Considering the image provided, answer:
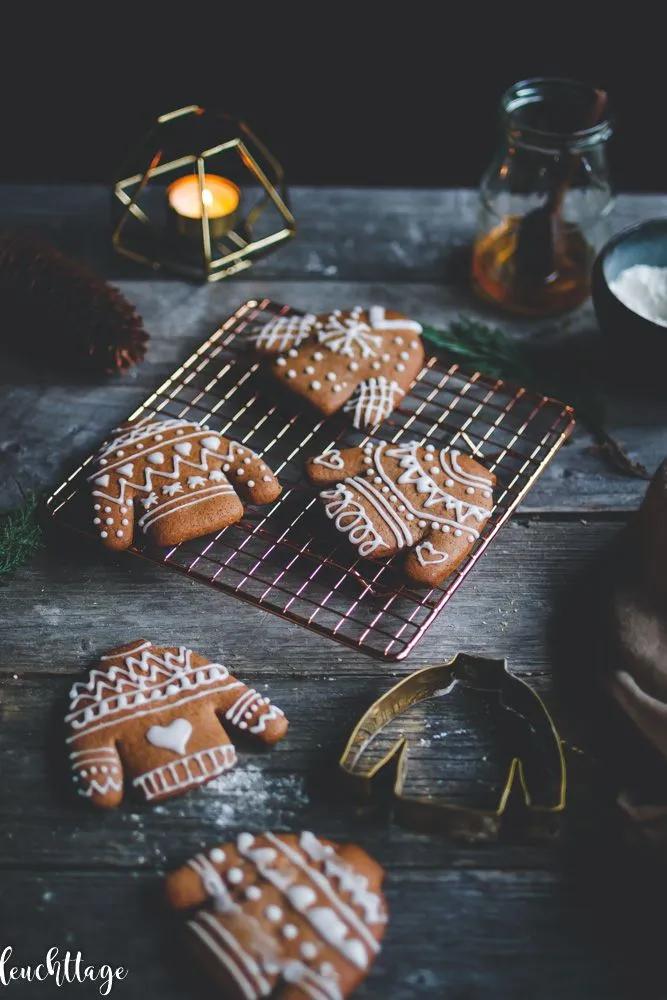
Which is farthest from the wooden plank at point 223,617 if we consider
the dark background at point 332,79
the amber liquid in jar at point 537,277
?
the dark background at point 332,79

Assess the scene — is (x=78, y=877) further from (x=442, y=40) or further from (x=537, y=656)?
(x=442, y=40)

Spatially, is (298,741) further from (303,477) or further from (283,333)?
(283,333)

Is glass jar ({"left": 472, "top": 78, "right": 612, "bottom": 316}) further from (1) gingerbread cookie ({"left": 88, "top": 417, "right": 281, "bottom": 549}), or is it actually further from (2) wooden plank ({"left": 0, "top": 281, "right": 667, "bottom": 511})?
(1) gingerbread cookie ({"left": 88, "top": 417, "right": 281, "bottom": 549})

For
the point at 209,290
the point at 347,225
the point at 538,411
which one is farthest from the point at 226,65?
the point at 538,411

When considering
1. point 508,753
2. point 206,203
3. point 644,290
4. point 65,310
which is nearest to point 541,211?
point 644,290

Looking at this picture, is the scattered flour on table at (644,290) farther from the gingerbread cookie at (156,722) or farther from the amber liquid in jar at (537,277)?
the gingerbread cookie at (156,722)

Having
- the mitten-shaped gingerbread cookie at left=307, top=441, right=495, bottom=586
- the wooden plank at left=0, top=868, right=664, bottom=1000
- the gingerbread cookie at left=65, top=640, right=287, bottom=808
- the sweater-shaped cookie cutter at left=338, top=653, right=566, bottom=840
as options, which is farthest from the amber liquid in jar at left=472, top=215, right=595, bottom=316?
the wooden plank at left=0, top=868, right=664, bottom=1000
